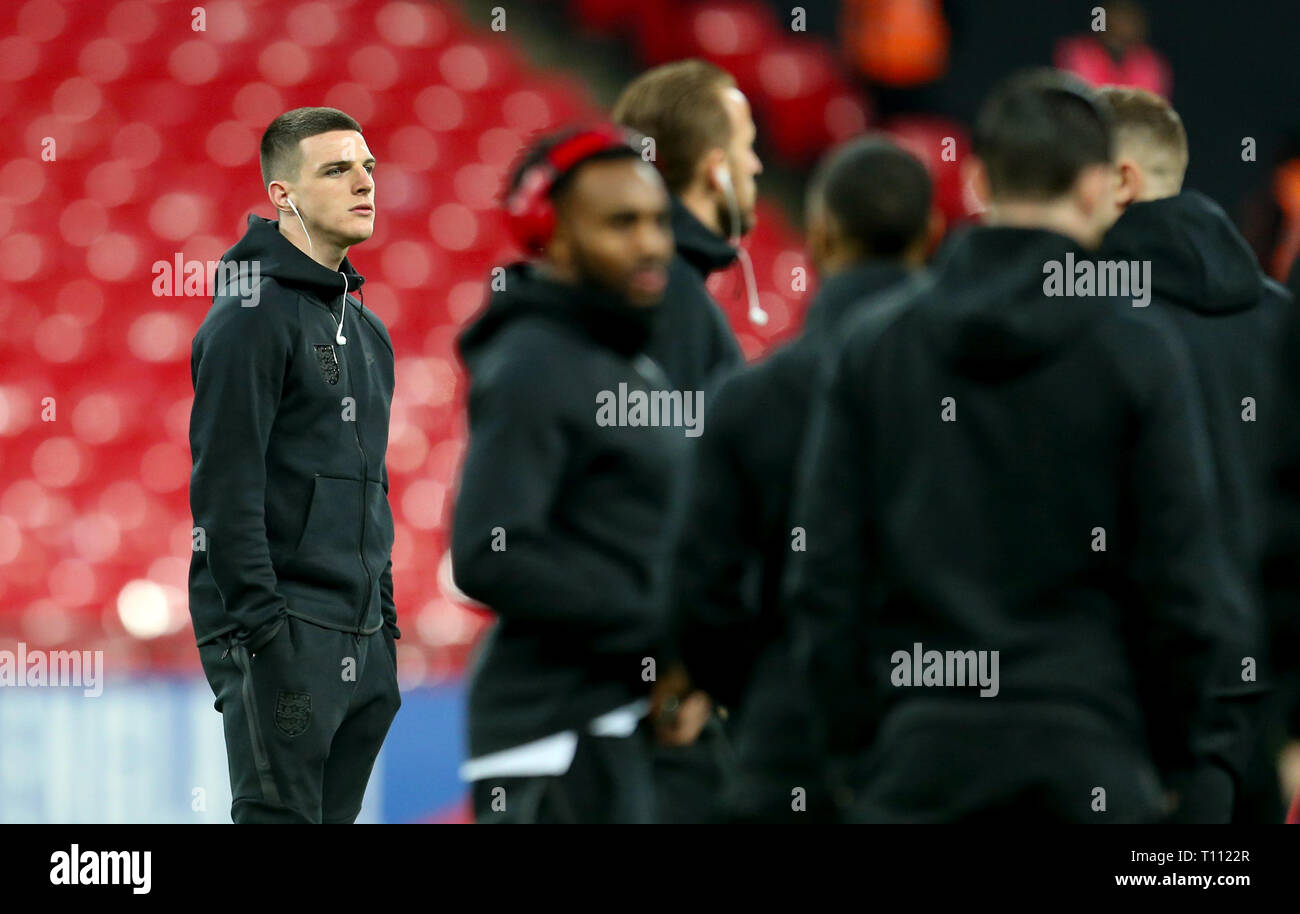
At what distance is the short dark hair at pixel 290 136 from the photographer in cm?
258

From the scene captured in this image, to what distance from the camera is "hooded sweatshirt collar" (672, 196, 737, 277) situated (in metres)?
2.34

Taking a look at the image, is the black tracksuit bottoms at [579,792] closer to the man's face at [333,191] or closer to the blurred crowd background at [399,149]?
the man's face at [333,191]

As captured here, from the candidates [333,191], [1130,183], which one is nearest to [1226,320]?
[1130,183]

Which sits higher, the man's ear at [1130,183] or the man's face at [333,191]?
the man's face at [333,191]

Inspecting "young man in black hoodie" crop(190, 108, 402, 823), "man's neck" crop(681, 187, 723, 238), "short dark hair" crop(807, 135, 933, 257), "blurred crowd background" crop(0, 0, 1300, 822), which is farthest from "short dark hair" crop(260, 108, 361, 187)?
"blurred crowd background" crop(0, 0, 1300, 822)

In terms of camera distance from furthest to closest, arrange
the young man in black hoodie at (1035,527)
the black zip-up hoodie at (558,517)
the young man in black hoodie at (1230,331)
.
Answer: the young man in black hoodie at (1230,331) < the black zip-up hoodie at (558,517) < the young man in black hoodie at (1035,527)

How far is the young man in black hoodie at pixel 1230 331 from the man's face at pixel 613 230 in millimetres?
652

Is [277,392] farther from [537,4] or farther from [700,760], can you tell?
[537,4]

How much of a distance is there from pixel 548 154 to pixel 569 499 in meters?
0.39

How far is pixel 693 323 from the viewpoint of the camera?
2.29m

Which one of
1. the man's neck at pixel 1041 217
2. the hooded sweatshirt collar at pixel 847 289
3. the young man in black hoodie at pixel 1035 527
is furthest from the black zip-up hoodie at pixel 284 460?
A: the man's neck at pixel 1041 217

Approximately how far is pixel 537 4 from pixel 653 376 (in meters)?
5.03

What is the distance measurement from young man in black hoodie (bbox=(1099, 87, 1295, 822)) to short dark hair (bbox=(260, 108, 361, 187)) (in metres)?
1.09
